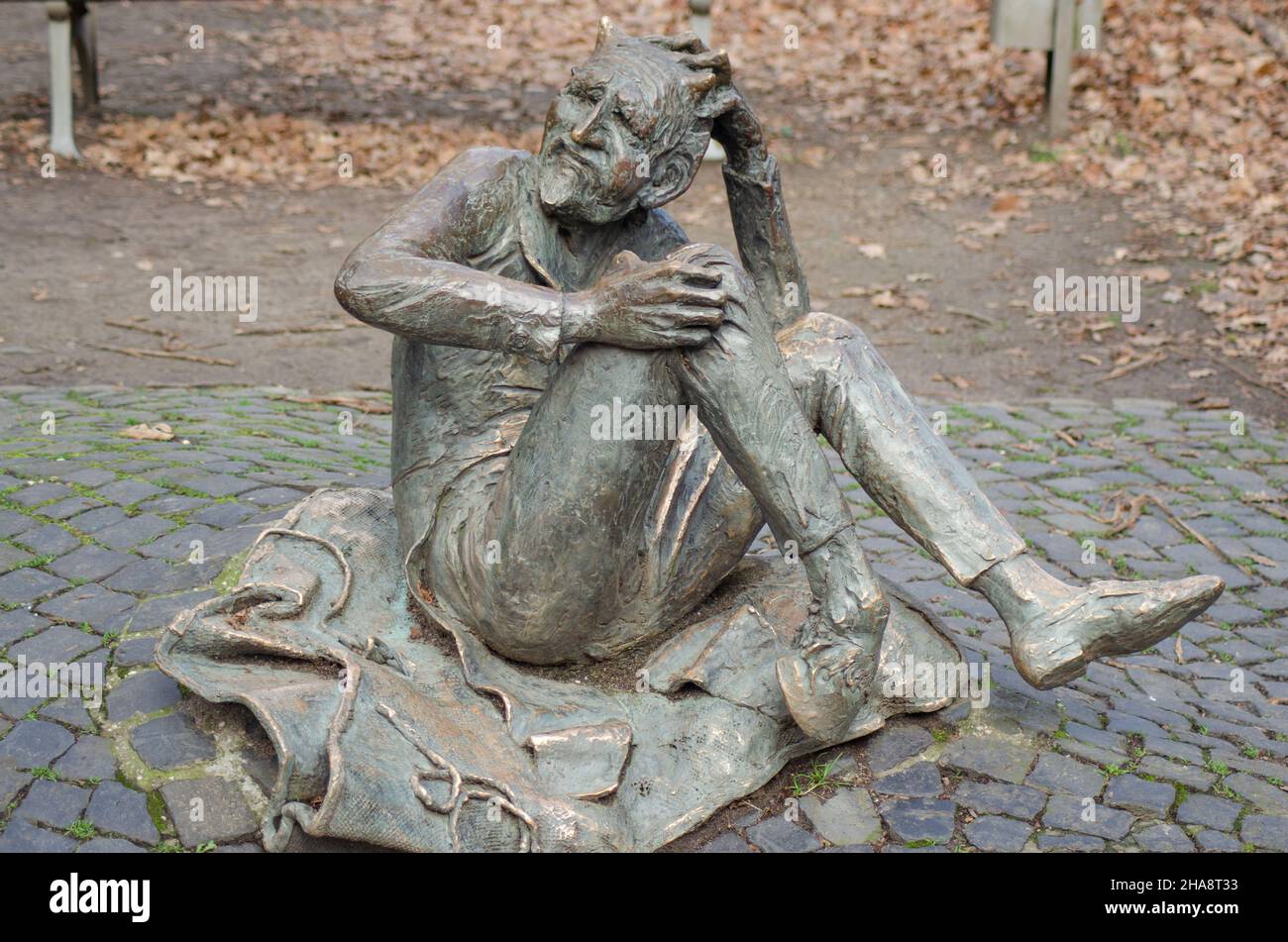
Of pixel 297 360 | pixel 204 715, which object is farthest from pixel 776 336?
pixel 297 360

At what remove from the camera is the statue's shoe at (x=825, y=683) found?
346 cm

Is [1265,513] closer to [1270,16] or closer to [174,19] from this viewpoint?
[1270,16]

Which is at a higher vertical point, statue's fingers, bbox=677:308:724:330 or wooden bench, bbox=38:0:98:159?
wooden bench, bbox=38:0:98:159

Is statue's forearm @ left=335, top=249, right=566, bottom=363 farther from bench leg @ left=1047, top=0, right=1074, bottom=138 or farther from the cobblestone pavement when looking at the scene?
bench leg @ left=1047, top=0, right=1074, bottom=138

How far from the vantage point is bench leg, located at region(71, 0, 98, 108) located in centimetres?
1106

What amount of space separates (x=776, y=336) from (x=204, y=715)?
5.61 ft

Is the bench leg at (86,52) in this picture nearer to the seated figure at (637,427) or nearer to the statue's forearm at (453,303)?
the seated figure at (637,427)

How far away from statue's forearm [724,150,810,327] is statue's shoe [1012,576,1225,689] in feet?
3.71

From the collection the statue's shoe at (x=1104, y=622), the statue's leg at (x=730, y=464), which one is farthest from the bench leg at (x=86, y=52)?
the statue's shoe at (x=1104, y=622)

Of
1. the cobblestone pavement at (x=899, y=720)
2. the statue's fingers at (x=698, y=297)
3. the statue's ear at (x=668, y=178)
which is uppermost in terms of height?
the statue's ear at (x=668, y=178)

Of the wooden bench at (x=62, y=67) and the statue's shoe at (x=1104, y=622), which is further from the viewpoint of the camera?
the wooden bench at (x=62, y=67)

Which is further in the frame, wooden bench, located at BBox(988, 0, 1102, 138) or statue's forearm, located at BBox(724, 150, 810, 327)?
wooden bench, located at BBox(988, 0, 1102, 138)

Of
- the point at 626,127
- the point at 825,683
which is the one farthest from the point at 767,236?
the point at 825,683

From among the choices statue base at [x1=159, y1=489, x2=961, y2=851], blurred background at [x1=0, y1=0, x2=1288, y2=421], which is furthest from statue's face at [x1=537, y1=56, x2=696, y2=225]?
blurred background at [x1=0, y1=0, x2=1288, y2=421]
